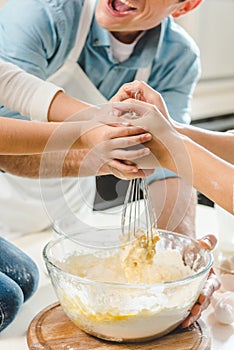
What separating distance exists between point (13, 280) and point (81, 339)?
0.18m

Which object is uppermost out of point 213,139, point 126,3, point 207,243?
point 126,3

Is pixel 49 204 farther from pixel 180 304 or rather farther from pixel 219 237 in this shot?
pixel 219 237

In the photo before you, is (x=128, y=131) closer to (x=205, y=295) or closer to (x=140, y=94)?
(x=140, y=94)

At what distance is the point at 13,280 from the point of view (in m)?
0.97

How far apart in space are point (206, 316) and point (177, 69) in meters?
0.58

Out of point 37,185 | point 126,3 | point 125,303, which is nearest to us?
point 125,303

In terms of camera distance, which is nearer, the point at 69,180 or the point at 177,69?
the point at 69,180

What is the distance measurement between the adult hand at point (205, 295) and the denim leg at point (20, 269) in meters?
0.25

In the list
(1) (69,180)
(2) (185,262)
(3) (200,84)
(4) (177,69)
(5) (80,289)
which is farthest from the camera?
(3) (200,84)

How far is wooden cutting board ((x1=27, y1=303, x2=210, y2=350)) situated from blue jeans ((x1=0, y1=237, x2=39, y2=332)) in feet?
0.14

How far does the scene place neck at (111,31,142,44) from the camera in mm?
1296

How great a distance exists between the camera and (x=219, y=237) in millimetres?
1215

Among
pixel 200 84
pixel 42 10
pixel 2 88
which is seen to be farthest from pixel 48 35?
pixel 200 84

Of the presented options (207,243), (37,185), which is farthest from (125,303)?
(37,185)
